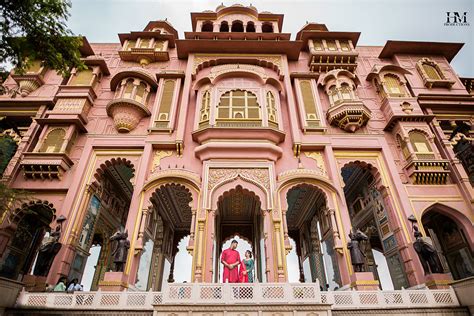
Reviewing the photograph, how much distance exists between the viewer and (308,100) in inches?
512

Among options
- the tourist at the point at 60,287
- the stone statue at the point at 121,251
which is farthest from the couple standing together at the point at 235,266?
the tourist at the point at 60,287

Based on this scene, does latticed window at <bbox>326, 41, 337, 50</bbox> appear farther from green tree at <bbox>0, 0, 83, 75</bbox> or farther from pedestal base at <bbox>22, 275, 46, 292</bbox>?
pedestal base at <bbox>22, 275, 46, 292</bbox>

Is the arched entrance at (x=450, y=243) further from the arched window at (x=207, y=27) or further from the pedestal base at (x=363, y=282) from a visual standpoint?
the arched window at (x=207, y=27)

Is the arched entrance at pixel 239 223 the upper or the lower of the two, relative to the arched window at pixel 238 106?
lower

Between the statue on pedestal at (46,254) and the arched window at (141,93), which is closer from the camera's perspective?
the statue on pedestal at (46,254)

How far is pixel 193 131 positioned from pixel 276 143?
3.64 metres

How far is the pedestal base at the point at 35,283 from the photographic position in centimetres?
801

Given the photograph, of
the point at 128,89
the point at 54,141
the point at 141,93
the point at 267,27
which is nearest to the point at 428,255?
the point at 141,93

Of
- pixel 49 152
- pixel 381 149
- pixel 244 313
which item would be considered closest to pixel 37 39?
pixel 49 152

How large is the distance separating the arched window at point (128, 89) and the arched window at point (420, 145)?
13.0 metres

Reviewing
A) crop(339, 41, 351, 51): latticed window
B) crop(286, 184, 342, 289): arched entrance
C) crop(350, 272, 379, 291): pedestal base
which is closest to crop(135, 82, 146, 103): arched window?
crop(286, 184, 342, 289): arched entrance

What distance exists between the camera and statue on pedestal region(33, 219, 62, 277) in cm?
820

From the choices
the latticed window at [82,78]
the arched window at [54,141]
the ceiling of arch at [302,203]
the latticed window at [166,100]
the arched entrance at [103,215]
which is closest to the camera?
the arched entrance at [103,215]

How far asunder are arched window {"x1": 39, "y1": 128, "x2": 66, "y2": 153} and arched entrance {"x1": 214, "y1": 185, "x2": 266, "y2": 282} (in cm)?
749
